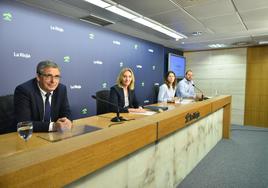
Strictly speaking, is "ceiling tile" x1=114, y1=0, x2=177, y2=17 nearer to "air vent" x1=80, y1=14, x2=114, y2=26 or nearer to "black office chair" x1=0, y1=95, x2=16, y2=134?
"air vent" x1=80, y1=14, x2=114, y2=26

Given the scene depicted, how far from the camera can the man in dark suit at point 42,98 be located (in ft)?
5.60

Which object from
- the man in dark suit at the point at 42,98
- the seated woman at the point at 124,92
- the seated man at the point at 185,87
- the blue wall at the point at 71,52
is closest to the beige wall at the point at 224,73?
the seated man at the point at 185,87

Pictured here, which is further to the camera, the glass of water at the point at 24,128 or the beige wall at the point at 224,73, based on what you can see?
the beige wall at the point at 224,73

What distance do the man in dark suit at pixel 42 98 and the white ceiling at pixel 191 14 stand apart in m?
1.32

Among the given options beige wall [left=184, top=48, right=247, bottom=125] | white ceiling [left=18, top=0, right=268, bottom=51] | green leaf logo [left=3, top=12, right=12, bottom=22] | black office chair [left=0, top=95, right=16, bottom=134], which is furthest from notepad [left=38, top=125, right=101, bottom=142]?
beige wall [left=184, top=48, right=247, bottom=125]

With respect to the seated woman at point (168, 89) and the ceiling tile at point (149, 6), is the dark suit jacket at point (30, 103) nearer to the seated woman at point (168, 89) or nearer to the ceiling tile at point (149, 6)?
the ceiling tile at point (149, 6)

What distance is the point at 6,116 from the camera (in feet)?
6.14

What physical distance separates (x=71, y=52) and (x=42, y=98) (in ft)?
5.82

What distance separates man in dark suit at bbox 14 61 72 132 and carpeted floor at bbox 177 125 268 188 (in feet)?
4.94

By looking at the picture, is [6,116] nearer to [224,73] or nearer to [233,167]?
[233,167]

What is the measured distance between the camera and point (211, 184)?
2318 millimetres

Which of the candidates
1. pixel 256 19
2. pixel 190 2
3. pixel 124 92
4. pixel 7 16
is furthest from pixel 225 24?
pixel 7 16

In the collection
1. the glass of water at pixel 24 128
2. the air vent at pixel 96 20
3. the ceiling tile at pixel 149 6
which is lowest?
the glass of water at pixel 24 128

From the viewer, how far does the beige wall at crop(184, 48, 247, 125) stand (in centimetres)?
577
